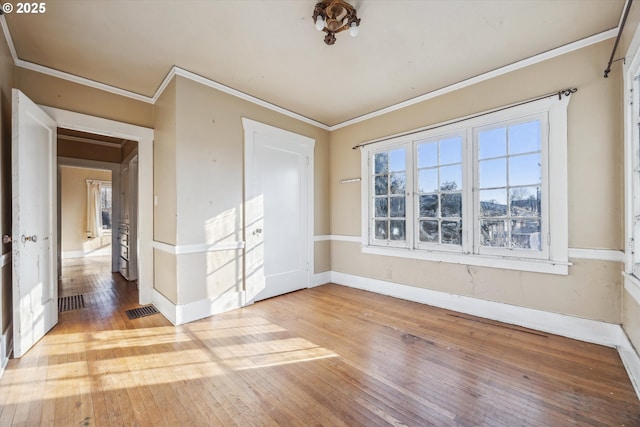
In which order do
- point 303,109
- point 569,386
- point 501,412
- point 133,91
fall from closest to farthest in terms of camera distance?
point 501,412 → point 569,386 → point 133,91 → point 303,109

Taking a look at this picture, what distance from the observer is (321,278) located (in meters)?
4.49

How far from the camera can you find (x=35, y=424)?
4.87ft

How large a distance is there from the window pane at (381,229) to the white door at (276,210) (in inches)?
40.9

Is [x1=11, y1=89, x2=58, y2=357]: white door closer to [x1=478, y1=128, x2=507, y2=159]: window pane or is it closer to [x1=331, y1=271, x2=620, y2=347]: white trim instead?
[x1=331, y1=271, x2=620, y2=347]: white trim

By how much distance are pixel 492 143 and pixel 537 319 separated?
6.01 ft

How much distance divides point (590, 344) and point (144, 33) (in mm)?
4620

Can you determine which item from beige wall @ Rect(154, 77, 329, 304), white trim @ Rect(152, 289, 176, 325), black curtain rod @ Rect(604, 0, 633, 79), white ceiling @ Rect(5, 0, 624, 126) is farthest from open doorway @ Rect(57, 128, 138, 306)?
black curtain rod @ Rect(604, 0, 633, 79)

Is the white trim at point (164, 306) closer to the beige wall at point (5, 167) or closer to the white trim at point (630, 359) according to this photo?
the beige wall at point (5, 167)

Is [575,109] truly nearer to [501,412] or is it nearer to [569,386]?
[569,386]

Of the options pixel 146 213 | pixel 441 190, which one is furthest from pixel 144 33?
pixel 441 190

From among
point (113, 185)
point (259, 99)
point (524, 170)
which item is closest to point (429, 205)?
point (524, 170)

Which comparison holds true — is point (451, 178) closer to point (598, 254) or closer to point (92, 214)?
point (598, 254)

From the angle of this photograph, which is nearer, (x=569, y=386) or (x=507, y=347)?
(x=569, y=386)

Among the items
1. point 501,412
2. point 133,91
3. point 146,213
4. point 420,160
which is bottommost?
point 501,412
